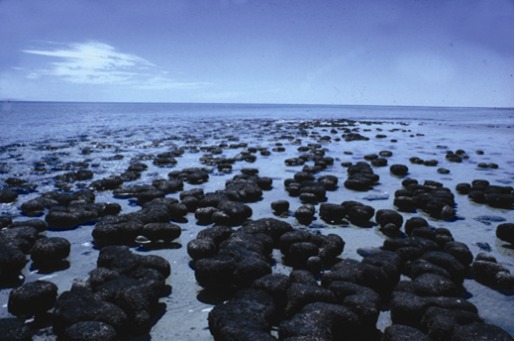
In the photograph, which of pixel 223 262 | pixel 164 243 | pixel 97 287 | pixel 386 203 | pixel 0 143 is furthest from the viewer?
pixel 0 143

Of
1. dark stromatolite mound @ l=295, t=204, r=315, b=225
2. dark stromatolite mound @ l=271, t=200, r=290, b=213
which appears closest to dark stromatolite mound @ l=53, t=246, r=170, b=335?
dark stromatolite mound @ l=295, t=204, r=315, b=225

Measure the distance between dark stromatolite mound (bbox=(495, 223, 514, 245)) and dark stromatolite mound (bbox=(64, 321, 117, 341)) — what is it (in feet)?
18.5

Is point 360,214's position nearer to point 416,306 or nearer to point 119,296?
point 416,306

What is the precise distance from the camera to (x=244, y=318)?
2.86 m


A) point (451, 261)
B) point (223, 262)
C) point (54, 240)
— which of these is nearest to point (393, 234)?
point (451, 261)

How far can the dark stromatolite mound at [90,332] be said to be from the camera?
2.63 meters

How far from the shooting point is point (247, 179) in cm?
859

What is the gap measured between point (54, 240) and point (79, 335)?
2.33m

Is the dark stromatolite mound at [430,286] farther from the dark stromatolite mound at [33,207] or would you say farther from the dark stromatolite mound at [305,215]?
the dark stromatolite mound at [33,207]

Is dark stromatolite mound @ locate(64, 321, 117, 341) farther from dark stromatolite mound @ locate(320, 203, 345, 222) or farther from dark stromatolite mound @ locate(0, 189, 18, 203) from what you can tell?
dark stromatolite mound @ locate(0, 189, 18, 203)

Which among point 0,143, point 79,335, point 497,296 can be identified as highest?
point 0,143

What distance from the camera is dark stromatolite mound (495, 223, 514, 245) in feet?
16.1

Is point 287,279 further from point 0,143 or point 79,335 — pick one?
point 0,143

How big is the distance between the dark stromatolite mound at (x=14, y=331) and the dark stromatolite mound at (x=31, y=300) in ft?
1.16
